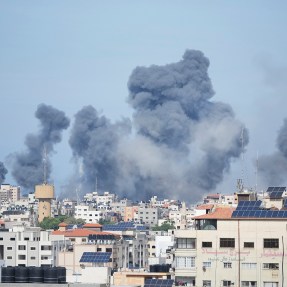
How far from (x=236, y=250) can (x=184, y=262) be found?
6.07 ft

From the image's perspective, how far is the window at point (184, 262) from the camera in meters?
41.4

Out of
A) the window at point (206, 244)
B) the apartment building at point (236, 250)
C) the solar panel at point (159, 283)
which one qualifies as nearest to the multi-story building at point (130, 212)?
the solar panel at point (159, 283)

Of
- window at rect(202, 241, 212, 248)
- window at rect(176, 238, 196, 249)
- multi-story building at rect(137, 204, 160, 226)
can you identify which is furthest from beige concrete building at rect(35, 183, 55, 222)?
window at rect(202, 241, 212, 248)

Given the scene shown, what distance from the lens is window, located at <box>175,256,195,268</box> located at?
4144cm

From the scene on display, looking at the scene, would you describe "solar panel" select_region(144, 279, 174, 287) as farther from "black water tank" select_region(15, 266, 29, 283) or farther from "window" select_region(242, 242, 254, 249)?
"black water tank" select_region(15, 266, 29, 283)

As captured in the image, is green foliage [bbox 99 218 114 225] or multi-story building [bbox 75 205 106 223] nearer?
green foliage [bbox 99 218 114 225]

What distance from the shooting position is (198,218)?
41.8m

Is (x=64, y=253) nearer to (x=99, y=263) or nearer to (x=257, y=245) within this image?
(x=99, y=263)

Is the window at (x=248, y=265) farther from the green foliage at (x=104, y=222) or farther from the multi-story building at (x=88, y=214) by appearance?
the multi-story building at (x=88, y=214)

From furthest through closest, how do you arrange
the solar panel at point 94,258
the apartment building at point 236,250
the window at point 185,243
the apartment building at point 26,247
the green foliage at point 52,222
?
the green foliage at point 52,222, the apartment building at point 26,247, the solar panel at point 94,258, the window at point 185,243, the apartment building at point 236,250

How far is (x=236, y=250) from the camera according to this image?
40688 mm

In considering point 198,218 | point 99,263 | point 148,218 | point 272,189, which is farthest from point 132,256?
point 148,218

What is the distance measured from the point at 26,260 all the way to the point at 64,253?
3698mm

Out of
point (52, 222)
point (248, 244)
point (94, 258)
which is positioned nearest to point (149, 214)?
point (52, 222)
